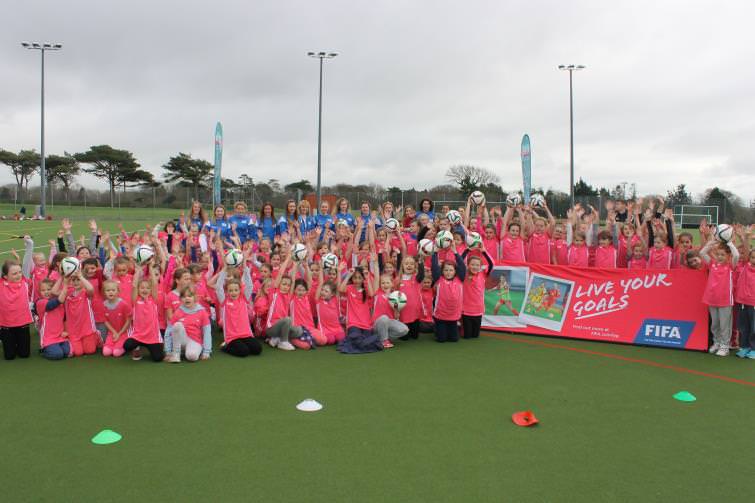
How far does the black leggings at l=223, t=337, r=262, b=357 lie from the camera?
22.5 ft

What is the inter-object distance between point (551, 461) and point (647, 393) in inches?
84.4

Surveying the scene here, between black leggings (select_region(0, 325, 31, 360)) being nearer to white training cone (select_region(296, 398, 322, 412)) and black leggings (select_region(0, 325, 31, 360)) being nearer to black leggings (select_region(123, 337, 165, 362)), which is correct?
black leggings (select_region(123, 337, 165, 362))

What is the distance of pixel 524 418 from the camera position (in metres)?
4.70

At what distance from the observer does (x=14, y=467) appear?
379 centimetres

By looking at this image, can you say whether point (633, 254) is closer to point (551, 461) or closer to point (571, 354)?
point (571, 354)

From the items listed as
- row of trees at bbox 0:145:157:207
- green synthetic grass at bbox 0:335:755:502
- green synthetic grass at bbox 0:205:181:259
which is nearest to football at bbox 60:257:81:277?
green synthetic grass at bbox 0:335:755:502

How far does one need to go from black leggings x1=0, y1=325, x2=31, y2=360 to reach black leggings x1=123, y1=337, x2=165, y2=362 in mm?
1194

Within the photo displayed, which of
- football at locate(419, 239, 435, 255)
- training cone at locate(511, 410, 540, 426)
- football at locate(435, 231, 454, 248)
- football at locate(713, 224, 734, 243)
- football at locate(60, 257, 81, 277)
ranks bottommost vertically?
training cone at locate(511, 410, 540, 426)

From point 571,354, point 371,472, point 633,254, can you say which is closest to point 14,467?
point 371,472

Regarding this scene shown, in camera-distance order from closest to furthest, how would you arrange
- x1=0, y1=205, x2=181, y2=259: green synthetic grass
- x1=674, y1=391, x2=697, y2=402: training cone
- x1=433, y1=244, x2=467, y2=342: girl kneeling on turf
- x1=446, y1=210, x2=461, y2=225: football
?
x1=674, y1=391, x2=697, y2=402: training cone
x1=433, y1=244, x2=467, y2=342: girl kneeling on turf
x1=446, y1=210, x2=461, y2=225: football
x1=0, y1=205, x2=181, y2=259: green synthetic grass

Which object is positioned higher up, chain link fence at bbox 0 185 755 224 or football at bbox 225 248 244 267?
chain link fence at bbox 0 185 755 224

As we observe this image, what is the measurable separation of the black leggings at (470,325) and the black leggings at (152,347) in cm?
417

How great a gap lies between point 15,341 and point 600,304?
7845 mm

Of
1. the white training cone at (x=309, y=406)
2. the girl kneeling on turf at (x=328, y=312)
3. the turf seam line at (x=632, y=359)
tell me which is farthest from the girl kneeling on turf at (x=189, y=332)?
the turf seam line at (x=632, y=359)
